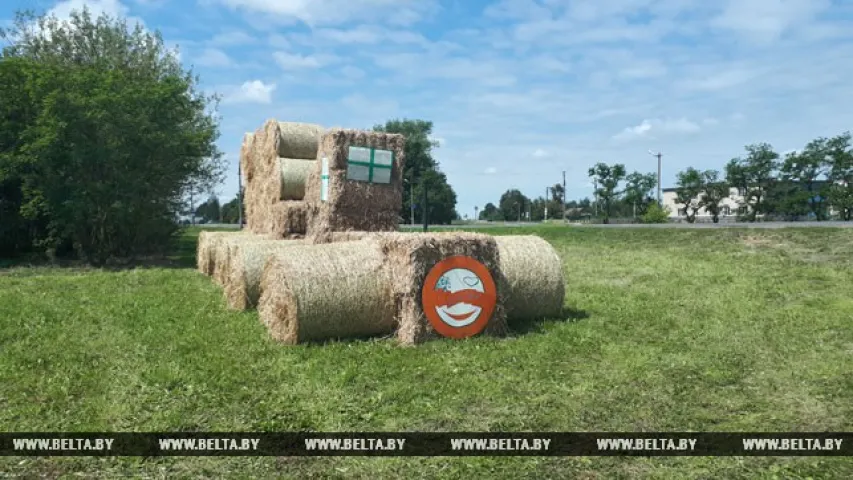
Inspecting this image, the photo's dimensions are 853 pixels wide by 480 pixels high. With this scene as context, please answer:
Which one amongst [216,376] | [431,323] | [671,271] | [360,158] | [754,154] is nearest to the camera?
[216,376]

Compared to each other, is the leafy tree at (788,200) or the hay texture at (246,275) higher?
the leafy tree at (788,200)

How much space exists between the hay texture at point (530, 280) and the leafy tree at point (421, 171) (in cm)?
6997

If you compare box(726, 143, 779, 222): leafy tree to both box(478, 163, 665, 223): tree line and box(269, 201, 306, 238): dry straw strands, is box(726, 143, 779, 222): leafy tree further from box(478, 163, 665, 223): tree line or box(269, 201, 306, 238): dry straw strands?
box(269, 201, 306, 238): dry straw strands

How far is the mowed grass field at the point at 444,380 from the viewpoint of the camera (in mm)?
4488

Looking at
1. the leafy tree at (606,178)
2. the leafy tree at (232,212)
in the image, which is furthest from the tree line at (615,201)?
the leafy tree at (232,212)

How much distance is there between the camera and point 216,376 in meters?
6.40

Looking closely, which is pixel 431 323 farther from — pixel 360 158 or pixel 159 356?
pixel 360 158

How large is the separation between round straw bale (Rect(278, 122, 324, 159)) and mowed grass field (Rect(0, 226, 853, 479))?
4.70m

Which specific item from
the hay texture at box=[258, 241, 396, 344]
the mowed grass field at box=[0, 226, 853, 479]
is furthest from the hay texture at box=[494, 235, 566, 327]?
the hay texture at box=[258, 241, 396, 344]

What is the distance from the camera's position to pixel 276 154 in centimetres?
1492

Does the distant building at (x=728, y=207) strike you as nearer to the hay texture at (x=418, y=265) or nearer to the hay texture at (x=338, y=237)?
the hay texture at (x=338, y=237)

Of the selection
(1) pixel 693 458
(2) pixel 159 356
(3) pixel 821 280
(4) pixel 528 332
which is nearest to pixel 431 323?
(4) pixel 528 332

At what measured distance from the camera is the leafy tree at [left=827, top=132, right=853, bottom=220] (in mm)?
57656

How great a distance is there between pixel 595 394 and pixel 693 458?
142cm
